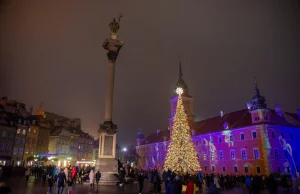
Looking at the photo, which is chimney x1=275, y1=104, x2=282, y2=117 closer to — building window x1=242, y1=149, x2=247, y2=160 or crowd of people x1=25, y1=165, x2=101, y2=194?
building window x1=242, y1=149, x2=247, y2=160

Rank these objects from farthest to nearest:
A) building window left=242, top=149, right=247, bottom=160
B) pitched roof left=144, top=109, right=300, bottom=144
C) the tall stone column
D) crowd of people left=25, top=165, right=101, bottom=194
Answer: pitched roof left=144, top=109, right=300, bottom=144, building window left=242, top=149, right=247, bottom=160, the tall stone column, crowd of people left=25, top=165, right=101, bottom=194

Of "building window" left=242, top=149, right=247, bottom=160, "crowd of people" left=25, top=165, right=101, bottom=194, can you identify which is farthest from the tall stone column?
"building window" left=242, top=149, right=247, bottom=160

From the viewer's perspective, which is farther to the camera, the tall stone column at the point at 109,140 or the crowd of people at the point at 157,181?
the tall stone column at the point at 109,140

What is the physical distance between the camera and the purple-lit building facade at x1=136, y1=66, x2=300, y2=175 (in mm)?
45500

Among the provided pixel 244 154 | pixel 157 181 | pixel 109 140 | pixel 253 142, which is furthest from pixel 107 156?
pixel 244 154

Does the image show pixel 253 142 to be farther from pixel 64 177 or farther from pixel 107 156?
pixel 64 177

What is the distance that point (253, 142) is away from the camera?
47.9m

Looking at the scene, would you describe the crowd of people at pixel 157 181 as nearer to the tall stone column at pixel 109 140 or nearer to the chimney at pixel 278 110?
the tall stone column at pixel 109 140

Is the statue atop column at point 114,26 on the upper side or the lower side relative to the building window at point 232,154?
upper

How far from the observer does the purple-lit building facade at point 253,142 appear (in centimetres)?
4550

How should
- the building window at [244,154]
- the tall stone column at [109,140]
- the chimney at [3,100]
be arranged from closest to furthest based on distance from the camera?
the tall stone column at [109,140], the building window at [244,154], the chimney at [3,100]

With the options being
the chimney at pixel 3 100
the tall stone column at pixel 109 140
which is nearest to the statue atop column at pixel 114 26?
the tall stone column at pixel 109 140

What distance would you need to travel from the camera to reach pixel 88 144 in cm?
9569

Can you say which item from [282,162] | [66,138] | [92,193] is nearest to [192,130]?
[282,162]
